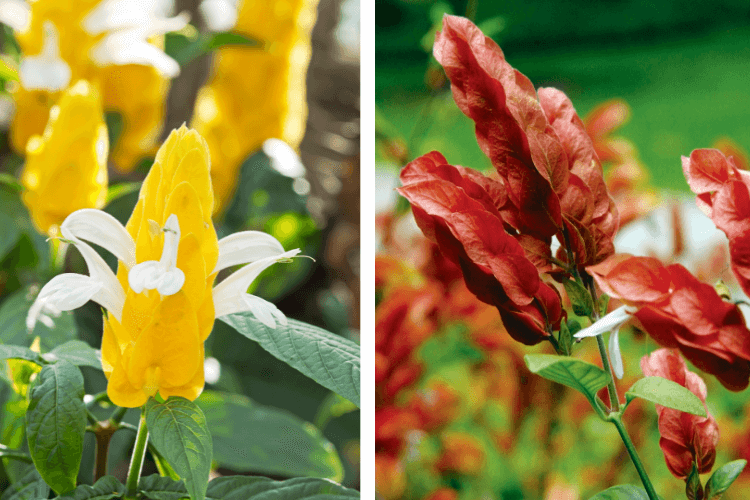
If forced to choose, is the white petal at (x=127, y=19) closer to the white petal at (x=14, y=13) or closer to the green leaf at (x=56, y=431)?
the white petal at (x=14, y=13)

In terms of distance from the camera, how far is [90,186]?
484mm

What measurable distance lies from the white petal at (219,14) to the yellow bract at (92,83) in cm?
9

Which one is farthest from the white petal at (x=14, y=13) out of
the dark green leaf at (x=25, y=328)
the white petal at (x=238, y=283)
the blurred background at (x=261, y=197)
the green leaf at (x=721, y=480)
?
the green leaf at (x=721, y=480)

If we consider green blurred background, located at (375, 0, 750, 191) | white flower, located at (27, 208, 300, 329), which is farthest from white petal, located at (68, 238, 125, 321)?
green blurred background, located at (375, 0, 750, 191)

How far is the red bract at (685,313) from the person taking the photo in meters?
0.32

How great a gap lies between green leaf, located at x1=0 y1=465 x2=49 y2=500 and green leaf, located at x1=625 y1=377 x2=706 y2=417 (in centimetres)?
41

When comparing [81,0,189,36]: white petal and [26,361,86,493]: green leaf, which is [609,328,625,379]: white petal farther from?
[81,0,189,36]: white petal

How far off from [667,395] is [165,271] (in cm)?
29

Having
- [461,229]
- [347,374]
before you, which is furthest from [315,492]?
[461,229]

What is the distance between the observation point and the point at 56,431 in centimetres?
36

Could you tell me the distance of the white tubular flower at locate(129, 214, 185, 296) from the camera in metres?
0.35

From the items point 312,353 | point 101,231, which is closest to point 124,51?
point 101,231

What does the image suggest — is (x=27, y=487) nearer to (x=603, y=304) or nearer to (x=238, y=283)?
(x=238, y=283)

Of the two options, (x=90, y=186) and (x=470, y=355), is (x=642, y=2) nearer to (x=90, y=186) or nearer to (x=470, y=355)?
(x=470, y=355)
